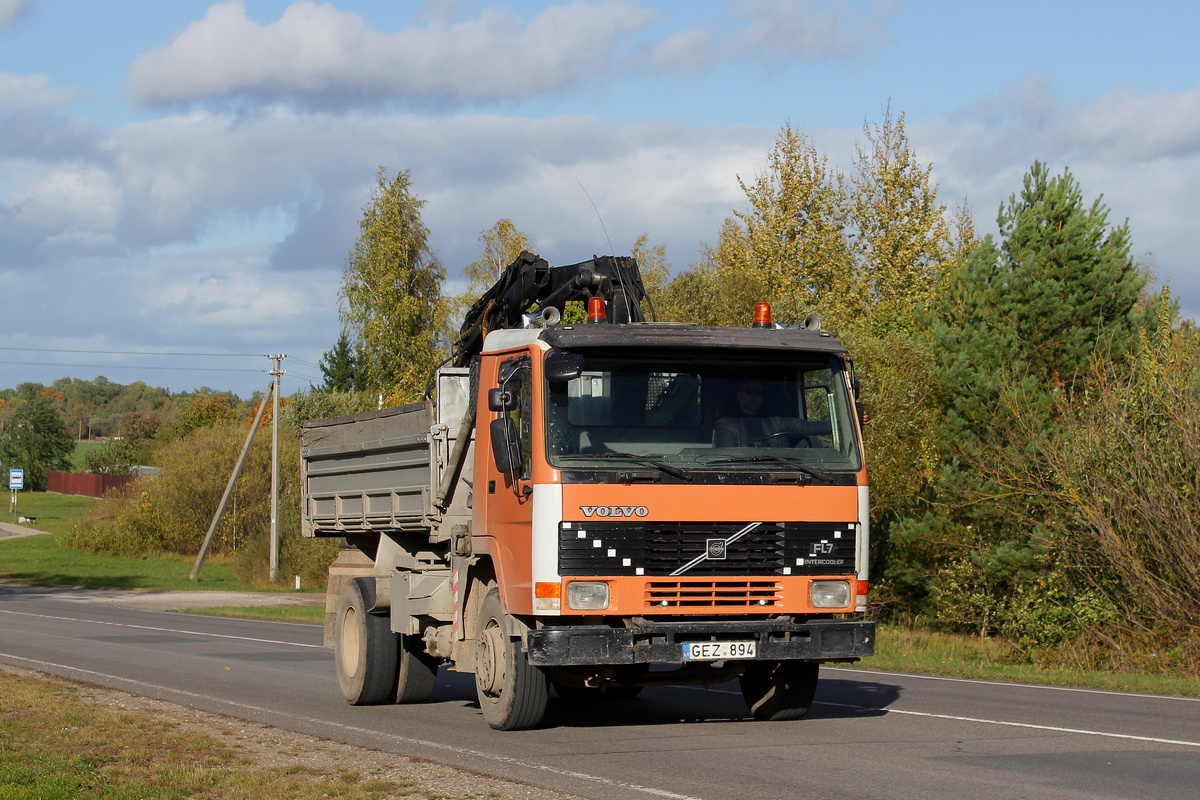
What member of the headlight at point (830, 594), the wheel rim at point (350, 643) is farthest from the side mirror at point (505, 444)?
the wheel rim at point (350, 643)

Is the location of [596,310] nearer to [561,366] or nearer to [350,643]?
[561,366]

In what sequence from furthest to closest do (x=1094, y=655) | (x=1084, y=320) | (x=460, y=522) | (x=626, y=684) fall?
(x=1084, y=320) → (x=1094, y=655) → (x=460, y=522) → (x=626, y=684)

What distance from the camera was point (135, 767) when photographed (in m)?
8.41

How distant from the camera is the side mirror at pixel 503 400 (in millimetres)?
9422

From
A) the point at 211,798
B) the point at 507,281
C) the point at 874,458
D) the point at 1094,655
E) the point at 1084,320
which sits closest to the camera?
the point at 211,798

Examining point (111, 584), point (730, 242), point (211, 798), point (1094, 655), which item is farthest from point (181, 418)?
point (211, 798)

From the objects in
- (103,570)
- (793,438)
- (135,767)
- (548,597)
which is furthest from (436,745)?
(103,570)

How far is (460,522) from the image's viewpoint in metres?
10.5

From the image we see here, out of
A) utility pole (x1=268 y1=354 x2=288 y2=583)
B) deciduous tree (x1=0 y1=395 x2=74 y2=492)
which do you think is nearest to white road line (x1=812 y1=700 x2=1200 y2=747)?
utility pole (x1=268 y1=354 x2=288 y2=583)

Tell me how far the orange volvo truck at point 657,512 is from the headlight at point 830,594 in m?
0.01

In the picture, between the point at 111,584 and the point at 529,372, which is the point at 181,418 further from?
the point at 529,372

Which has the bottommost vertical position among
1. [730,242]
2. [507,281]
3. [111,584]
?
[111,584]

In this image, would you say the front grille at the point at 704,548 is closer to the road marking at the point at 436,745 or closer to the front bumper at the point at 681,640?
the front bumper at the point at 681,640

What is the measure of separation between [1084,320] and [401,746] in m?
18.9
